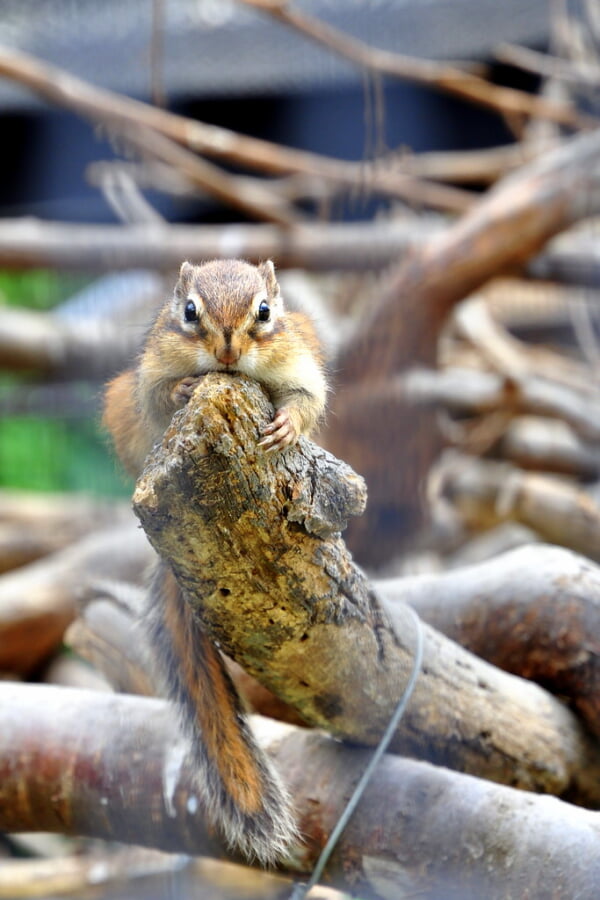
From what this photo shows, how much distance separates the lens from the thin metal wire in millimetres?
1184

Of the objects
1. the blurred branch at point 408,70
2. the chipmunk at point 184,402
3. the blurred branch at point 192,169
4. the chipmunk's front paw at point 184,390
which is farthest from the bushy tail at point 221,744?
the blurred branch at point 192,169

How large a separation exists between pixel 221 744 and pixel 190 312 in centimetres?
48

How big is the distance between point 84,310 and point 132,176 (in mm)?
622

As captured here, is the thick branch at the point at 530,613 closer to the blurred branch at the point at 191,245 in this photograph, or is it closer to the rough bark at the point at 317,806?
the rough bark at the point at 317,806

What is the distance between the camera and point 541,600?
149 cm

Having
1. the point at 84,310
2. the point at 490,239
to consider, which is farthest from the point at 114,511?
the point at 490,239

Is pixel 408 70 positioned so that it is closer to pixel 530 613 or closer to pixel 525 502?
pixel 525 502

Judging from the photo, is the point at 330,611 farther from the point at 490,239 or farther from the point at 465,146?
the point at 465,146

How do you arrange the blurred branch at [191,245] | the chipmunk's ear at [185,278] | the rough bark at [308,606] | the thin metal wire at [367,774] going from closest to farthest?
the rough bark at [308,606]
the chipmunk's ear at [185,278]
the thin metal wire at [367,774]
the blurred branch at [191,245]

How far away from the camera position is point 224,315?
1036 millimetres

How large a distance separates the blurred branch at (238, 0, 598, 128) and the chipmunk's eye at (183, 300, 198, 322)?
1.45 meters

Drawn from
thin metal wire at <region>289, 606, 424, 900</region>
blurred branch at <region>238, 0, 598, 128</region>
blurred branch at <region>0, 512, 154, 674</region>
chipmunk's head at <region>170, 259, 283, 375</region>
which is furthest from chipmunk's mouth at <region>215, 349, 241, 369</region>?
blurred branch at <region>0, 512, 154, 674</region>

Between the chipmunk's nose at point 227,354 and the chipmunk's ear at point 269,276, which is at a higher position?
the chipmunk's ear at point 269,276

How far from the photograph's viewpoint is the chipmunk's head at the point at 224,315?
103 centimetres
